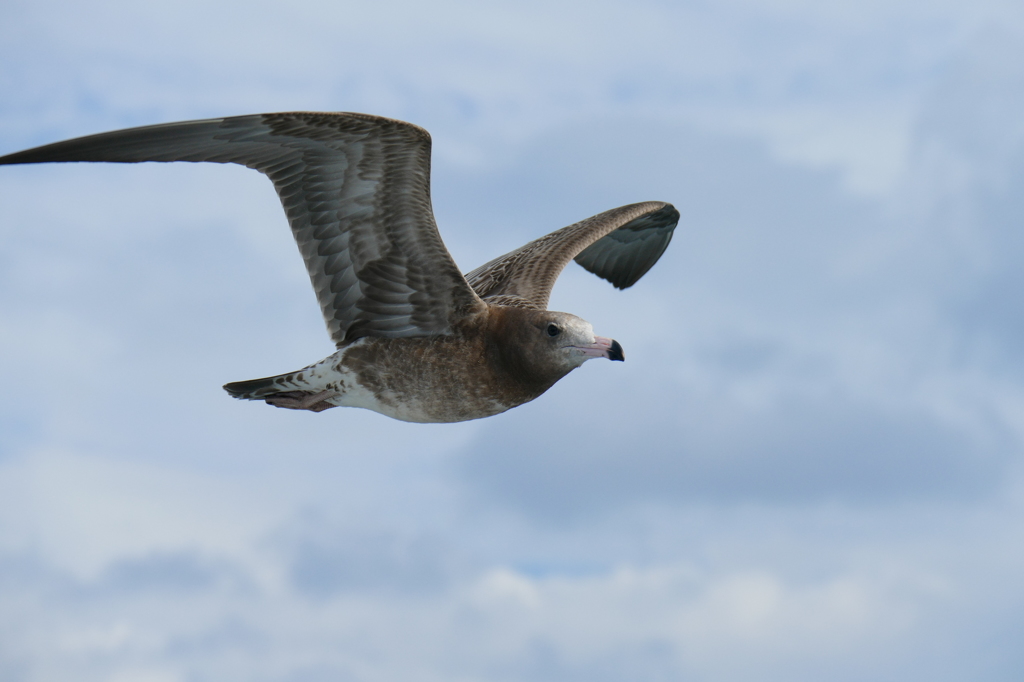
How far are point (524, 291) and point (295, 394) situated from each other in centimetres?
256

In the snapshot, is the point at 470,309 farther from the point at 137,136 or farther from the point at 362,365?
the point at 137,136

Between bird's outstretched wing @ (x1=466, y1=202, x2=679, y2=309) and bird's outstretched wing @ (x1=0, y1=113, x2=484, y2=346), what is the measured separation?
1.09 metres

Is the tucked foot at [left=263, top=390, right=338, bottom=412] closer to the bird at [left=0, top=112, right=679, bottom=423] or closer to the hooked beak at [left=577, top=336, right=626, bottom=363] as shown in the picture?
the bird at [left=0, top=112, right=679, bottom=423]

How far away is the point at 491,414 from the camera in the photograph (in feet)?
30.0

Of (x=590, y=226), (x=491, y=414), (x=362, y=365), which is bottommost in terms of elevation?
(x=491, y=414)

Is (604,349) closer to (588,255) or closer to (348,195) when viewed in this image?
(348,195)

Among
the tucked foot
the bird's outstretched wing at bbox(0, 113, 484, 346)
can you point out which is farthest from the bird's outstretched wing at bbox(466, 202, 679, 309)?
the tucked foot

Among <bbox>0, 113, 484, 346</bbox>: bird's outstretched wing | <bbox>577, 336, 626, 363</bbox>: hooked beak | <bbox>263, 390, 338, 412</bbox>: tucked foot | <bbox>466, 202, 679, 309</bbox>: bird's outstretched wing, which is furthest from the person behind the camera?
<bbox>466, 202, 679, 309</bbox>: bird's outstretched wing

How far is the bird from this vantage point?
7.98 metres

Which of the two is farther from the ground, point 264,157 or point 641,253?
point 641,253

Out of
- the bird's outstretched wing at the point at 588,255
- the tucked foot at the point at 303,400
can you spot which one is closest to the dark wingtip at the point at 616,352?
the bird's outstretched wing at the point at 588,255

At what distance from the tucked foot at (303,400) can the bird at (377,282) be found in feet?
0.04

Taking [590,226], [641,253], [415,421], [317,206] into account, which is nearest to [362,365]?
[415,421]

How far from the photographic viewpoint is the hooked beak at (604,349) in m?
8.42
